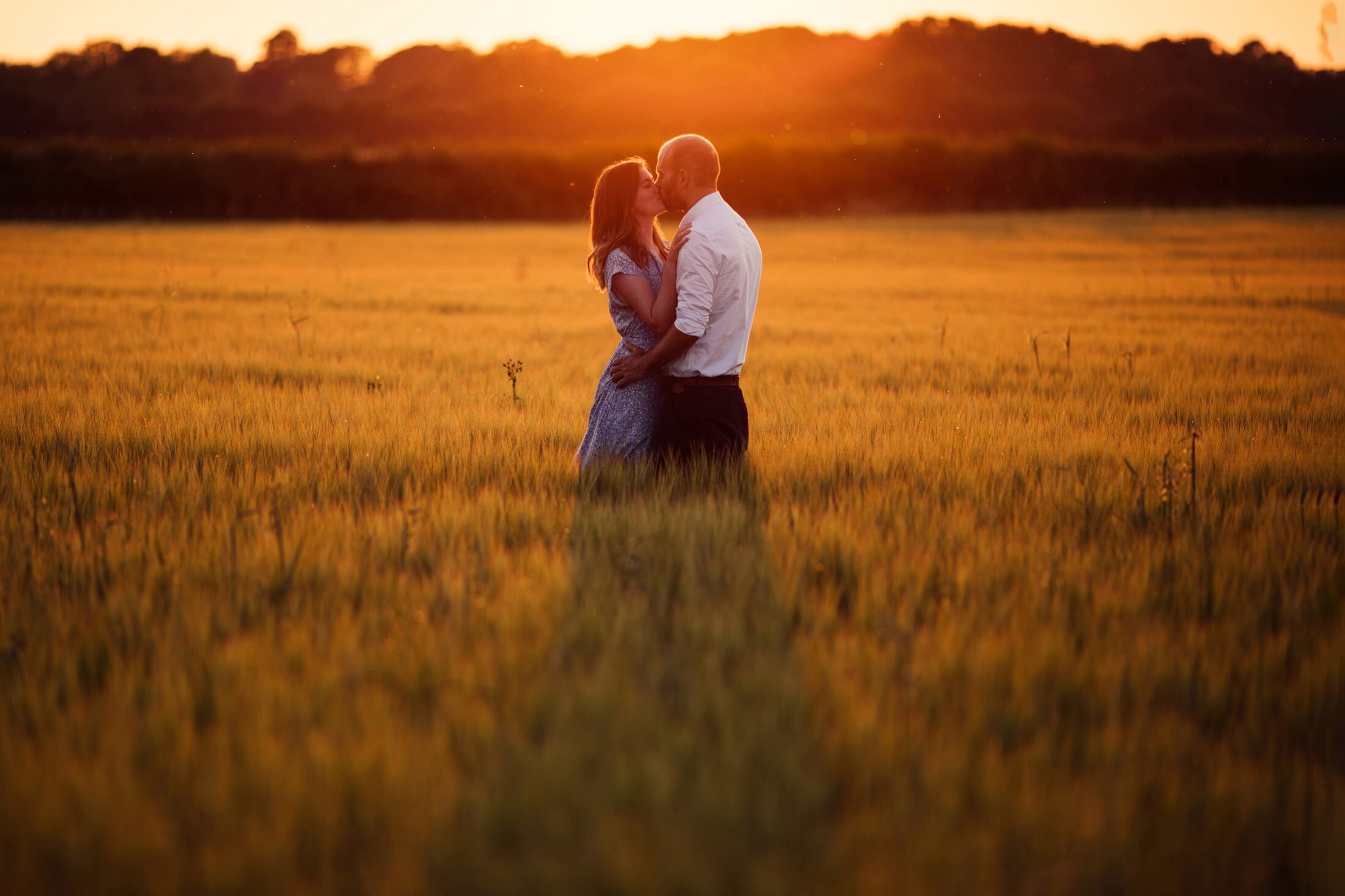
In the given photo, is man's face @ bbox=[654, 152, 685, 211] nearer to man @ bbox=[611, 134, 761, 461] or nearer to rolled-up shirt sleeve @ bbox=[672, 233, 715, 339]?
man @ bbox=[611, 134, 761, 461]

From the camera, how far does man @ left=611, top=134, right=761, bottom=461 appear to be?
4266 mm

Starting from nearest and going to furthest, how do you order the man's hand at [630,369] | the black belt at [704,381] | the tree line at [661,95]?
the man's hand at [630,369], the black belt at [704,381], the tree line at [661,95]

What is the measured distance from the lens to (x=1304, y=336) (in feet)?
31.9

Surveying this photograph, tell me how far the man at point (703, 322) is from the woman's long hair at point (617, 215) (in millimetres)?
170

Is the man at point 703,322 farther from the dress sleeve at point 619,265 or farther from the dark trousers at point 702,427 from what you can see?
the dress sleeve at point 619,265

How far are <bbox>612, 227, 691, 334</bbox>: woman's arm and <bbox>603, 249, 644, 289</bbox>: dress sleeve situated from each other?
24 mm

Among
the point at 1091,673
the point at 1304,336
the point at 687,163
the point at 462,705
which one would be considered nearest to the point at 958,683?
the point at 1091,673

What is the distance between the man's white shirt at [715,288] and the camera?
14.0 feet

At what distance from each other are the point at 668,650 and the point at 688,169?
269cm

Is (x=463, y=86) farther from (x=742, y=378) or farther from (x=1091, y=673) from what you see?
(x=1091, y=673)

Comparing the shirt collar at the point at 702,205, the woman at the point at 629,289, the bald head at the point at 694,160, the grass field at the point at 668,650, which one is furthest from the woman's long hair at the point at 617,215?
the grass field at the point at 668,650

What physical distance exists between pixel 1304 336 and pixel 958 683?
391 inches

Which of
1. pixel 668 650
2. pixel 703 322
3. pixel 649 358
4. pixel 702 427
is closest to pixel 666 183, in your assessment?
pixel 703 322

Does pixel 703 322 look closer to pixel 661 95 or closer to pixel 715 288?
Result: pixel 715 288
